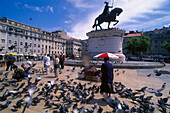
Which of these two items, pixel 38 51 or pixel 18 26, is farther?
pixel 38 51

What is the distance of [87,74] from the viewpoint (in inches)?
302

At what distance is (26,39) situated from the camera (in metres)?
51.7

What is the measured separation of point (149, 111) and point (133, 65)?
1309 cm

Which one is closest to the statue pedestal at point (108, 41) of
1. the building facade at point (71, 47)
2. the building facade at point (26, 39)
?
the building facade at point (26, 39)

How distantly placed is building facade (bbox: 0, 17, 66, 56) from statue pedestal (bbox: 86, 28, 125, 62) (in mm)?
34745

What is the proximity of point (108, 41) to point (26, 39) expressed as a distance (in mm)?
50752

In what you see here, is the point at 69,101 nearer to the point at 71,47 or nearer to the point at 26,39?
the point at 26,39

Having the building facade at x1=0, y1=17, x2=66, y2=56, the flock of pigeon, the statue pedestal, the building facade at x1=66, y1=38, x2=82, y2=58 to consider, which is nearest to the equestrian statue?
the statue pedestal

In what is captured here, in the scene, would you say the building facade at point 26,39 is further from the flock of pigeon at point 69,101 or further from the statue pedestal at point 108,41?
the flock of pigeon at point 69,101

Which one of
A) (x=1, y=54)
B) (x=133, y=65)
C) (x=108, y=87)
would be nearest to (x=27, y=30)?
(x=1, y=54)

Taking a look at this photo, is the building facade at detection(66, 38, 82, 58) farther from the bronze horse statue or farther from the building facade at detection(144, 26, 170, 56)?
the bronze horse statue

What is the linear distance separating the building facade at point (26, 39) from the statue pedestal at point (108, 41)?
114ft

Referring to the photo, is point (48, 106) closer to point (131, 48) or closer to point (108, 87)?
point (108, 87)

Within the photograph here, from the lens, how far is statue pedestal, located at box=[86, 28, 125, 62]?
19.6 meters
